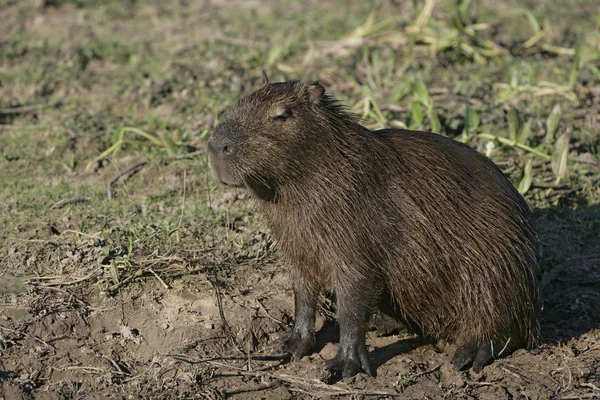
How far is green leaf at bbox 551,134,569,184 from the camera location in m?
5.80

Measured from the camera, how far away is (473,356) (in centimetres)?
448

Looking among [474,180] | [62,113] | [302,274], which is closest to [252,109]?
[302,274]

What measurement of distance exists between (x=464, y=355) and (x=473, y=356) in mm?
49

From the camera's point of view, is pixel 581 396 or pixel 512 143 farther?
pixel 512 143

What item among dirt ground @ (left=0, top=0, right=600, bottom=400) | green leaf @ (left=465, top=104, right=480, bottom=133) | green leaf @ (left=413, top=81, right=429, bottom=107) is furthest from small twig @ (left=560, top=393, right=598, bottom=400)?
green leaf @ (left=413, top=81, right=429, bottom=107)

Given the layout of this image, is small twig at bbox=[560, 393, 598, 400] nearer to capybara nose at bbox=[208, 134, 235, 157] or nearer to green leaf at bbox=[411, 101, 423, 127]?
capybara nose at bbox=[208, 134, 235, 157]

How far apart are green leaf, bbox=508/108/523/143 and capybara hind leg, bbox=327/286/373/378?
226 centimetres

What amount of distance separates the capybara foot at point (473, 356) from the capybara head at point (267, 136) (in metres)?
1.23

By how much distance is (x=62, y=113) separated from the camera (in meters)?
6.79

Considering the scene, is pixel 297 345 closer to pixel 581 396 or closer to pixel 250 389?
pixel 250 389

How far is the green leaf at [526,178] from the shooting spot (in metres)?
5.59

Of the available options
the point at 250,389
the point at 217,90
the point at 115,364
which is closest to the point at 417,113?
the point at 217,90

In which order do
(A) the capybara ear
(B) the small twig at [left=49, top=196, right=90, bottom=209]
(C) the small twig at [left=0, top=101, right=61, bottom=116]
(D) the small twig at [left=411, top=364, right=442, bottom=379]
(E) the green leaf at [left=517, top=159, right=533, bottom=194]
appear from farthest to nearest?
(C) the small twig at [left=0, top=101, right=61, bottom=116], (E) the green leaf at [left=517, top=159, right=533, bottom=194], (B) the small twig at [left=49, top=196, right=90, bottom=209], (D) the small twig at [left=411, top=364, right=442, bottom=379], (A) the capybara ear

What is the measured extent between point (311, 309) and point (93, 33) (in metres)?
4.93
